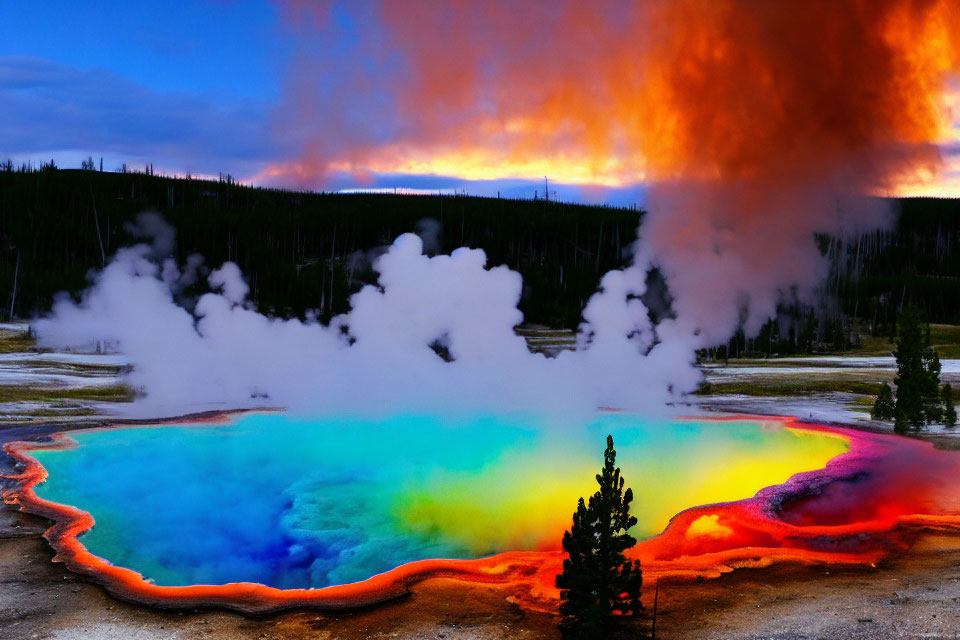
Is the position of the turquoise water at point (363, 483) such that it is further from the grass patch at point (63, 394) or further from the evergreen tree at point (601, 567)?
the grass patch at point (63, 394)

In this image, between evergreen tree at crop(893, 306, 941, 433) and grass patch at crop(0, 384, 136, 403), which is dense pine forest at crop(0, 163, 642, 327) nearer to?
grass patch at crop(0, 384, 136, 403)

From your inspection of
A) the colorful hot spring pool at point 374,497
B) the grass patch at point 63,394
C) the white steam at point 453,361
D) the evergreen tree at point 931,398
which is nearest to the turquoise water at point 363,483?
the colorful hot spring pool at point 374,497

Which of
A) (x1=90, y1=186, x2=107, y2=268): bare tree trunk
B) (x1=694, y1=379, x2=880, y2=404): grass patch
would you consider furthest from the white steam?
(x1=90, y1=186, x2=107, y2=268): bare tree trunk

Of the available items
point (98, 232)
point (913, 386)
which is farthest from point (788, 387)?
point (98, 232)

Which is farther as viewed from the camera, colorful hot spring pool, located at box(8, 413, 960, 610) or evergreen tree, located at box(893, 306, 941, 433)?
evergreen tree, located at box(893, 306, 941, 433)

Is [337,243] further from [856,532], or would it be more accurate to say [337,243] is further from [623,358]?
[856,532]

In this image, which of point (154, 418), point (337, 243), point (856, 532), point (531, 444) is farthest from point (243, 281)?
point (856, 532)
